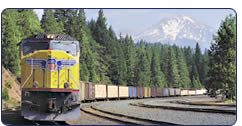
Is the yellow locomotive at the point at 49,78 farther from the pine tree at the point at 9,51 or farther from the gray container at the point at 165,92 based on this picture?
the gray container at the point at 165,92

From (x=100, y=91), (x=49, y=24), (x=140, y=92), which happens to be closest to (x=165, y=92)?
(x=140, y=92)

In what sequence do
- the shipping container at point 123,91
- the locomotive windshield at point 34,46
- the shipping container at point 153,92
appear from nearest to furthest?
1. the locomotive windshield at point 34,46
2. the shipping container at point 123,91
3. the shipping container at point 153,92

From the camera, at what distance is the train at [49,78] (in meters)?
15.9

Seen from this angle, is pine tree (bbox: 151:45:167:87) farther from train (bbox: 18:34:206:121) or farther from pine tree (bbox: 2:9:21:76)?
train (bbox: 18:34:206:121)

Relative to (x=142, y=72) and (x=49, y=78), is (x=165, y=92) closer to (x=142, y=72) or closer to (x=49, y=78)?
(x=142, y=72)

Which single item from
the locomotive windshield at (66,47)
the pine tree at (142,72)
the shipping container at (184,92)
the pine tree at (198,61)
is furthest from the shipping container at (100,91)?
the pine tree at (198,61)

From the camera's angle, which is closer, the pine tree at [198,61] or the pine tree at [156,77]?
the pine tree at [156,77]

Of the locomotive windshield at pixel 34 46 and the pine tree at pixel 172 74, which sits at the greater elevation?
the locomotive windshield at pixel 34 46

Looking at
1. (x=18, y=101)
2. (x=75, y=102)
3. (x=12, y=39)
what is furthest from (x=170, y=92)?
(x=75, y=102)

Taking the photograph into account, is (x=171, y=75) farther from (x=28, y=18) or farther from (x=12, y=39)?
(x=12, y=39)

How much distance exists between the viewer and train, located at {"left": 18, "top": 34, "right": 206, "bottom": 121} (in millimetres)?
15891

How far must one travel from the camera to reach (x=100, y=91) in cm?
4431

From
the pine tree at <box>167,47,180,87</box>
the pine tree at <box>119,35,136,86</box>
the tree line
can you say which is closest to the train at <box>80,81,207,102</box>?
the tree line

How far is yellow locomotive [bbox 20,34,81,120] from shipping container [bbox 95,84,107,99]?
24.8 m
